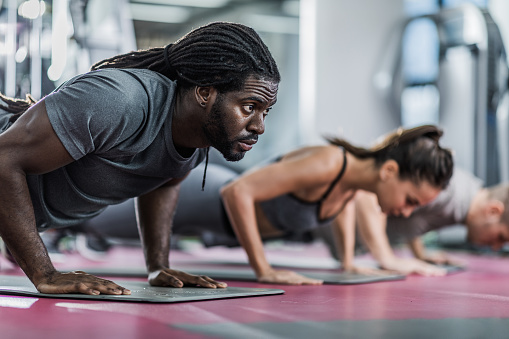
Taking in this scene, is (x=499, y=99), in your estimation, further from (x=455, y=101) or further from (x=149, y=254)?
(x=149, y=254)

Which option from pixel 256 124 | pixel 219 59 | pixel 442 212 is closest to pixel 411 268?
pixel 442 212

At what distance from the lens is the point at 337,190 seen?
88.0 inches

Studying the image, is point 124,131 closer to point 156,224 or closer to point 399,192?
point 156,224

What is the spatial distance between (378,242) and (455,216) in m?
0.64

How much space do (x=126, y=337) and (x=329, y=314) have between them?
436 mm

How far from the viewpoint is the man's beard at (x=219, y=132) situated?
53.8 inches

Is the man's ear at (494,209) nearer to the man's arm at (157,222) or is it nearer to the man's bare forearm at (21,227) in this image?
the man's arm at (157,222)

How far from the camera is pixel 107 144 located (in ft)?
4.35

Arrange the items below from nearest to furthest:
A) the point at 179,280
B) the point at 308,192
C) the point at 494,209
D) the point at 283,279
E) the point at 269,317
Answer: the point at 269,317 < the point at 179,280 < the point at 283,279 < the point at 308,192 < the point at 494,209

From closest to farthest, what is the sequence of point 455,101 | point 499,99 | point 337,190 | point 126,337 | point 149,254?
point 126,337 → point 149,254 → point 337,190 → point 499,99 → point 455,101

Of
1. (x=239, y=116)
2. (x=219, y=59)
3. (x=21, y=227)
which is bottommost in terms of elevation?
(x=21, y=227)

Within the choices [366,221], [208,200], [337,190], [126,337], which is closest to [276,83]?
[126,337]

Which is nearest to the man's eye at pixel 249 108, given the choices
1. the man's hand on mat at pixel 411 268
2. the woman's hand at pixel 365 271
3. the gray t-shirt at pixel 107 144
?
the gray t-shirt at pixel 107 144

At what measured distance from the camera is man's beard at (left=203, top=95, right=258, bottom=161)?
1.37 meters
